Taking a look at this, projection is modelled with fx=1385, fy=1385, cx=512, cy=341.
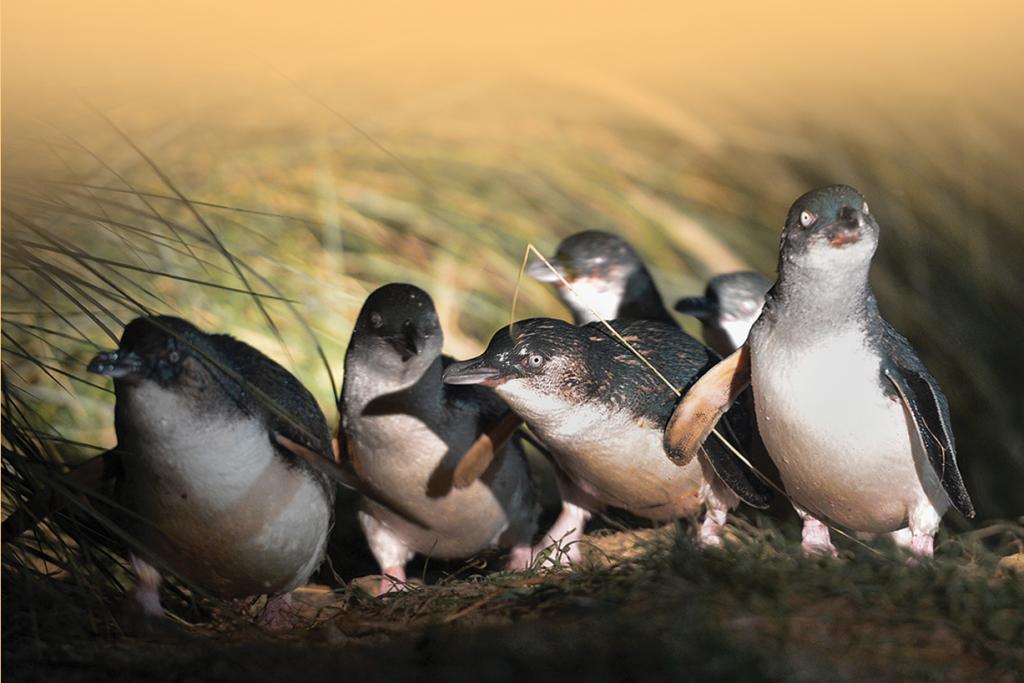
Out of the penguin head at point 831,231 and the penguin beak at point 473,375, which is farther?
the penguin beak at point 473,375

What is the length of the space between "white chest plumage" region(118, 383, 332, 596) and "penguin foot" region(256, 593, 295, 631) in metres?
0.06

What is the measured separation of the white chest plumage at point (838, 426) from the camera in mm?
3059

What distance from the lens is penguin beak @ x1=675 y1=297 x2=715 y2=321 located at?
472cm

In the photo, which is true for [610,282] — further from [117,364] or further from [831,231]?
[117,364]

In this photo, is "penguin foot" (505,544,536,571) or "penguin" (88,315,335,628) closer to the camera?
"penguin" (88,315,335,628)

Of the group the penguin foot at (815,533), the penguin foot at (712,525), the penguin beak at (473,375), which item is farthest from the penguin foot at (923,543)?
the penguin beak at (473,375)

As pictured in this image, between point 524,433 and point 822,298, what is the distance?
1408mm

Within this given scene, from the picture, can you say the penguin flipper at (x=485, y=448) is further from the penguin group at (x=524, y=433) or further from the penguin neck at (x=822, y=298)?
the penguin neck at (x=822, y=298)

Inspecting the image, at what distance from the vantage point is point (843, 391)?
121 inches

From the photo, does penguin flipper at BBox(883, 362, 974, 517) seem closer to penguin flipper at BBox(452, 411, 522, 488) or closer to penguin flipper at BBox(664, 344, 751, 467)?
penguin flipper at BBox(664, 344, 751, 467)

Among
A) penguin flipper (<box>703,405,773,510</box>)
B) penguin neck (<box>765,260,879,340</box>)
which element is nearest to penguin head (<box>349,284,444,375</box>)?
penguin flipper (<box>703,405,773,510</box>)

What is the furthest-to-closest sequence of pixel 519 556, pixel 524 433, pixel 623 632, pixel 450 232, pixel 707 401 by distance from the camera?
pixel 450 232 → pixel 524 433 → pixel 519 556 → pixel 707 401 → pixel 623 632

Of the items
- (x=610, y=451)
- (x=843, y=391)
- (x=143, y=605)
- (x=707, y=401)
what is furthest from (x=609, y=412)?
(x=143, y=605)

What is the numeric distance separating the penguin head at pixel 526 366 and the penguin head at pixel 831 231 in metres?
0.66
